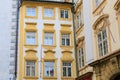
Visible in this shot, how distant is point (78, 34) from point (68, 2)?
3602mm

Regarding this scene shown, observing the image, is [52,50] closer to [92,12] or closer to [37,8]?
[37,8]

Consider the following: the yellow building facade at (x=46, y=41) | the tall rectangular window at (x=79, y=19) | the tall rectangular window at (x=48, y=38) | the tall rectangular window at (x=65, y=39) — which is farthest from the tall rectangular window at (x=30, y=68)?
the tall rectangular window at (x=79, y=19)

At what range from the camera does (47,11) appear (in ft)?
79.8

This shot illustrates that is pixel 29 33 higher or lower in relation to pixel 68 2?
lower

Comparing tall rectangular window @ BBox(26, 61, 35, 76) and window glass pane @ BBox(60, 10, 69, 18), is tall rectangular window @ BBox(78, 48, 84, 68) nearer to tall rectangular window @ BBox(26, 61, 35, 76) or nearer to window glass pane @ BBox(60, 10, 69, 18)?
tall rectangular window @ BBox(26, 61, 35, 76)

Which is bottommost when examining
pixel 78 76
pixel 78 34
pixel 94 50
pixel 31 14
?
pixel 78 76

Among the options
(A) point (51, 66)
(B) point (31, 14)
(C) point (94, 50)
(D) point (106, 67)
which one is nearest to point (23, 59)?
(A) point (51, 66)

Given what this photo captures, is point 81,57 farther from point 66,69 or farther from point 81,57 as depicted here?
point 66,69

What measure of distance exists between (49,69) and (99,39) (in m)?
6.31

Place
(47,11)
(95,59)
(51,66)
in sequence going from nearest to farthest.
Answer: (95,59), (51,66), (47,11)

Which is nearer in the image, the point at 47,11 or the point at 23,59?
the point at 23,59

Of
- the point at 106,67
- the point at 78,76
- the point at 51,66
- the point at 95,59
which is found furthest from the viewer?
the point at 51,66

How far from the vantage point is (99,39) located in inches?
706

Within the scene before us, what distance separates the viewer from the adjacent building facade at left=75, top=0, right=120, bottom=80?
15453 millimetres
